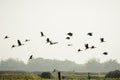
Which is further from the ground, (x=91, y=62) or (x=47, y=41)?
(x=91, y=62)

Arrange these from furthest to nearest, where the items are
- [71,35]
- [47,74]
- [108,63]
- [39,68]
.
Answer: [39,68], [108,63], [47,74], [71,35]

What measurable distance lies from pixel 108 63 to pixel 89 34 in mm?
163552

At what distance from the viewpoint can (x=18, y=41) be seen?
2130 cm

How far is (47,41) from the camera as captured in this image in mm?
20781

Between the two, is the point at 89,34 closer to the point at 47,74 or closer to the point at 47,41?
the point at 47,41

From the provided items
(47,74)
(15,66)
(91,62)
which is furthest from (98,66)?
(47,74)

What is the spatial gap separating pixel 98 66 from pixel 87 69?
32.5ft

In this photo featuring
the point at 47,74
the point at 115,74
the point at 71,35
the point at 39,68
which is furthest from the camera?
the point at 39,68

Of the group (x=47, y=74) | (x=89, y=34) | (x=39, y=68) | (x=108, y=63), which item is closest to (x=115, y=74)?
(x=47, y=74)

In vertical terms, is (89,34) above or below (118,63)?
below

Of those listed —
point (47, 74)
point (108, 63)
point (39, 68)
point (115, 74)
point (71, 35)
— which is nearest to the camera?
point (71, 35)

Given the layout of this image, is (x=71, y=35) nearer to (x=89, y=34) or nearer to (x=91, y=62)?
(x=89, y=34)

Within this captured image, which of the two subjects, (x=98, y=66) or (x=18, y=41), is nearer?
(x=18, y=41)

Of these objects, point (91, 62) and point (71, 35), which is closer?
point (71, 35)
